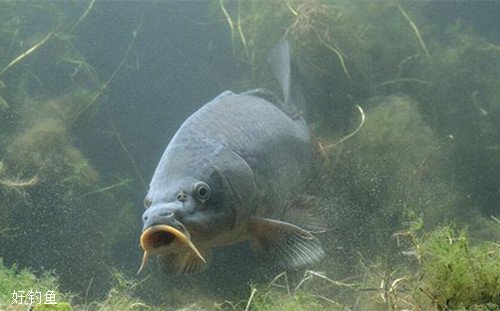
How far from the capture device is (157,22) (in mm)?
11367

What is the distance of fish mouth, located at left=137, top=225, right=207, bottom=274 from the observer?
125 inches

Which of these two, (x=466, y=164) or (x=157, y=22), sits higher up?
(x=157, y=22)

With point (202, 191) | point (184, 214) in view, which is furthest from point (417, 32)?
point (184, 214)

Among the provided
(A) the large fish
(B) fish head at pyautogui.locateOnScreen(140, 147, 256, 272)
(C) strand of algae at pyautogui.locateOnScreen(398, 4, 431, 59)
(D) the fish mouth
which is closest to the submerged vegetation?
(C) strand of algae at pyautogui.locateOnScreen(398, 4, 431, 59)

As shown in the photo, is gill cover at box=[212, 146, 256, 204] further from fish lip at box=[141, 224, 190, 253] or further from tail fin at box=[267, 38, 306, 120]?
tail fin at box=[267, 38, 306, 120]

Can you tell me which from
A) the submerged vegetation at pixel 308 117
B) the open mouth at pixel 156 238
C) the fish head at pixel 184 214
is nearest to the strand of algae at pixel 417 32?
the submerged vegetation at pixel 308 117

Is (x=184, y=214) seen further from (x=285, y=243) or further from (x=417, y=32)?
(x=417, y=32)

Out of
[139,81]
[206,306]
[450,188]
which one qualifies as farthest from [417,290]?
[139,81]

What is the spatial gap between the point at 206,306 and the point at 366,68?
16.7 feet

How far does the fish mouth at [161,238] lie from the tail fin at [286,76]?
3186 millimetres

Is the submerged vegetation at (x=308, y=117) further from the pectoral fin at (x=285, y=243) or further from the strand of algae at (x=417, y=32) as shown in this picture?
the pectoral fin at (x=285, y=243)

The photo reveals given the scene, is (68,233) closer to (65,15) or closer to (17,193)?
(17,193)

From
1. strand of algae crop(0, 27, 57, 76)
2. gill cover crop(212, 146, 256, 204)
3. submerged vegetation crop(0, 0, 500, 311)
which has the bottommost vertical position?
submerged vegetation crop(0, 0, 500, 311)

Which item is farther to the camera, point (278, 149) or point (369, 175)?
point (369, 175)
